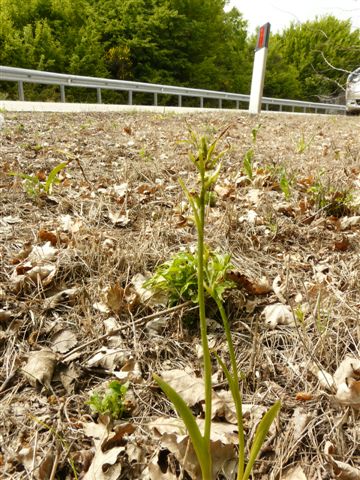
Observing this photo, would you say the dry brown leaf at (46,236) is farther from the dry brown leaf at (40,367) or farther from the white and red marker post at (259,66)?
the white and red marker post at (259,66)

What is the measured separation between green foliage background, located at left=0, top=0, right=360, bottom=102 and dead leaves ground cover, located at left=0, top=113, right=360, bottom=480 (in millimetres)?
12427

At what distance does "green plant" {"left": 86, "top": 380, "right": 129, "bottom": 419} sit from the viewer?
1229 millimetres

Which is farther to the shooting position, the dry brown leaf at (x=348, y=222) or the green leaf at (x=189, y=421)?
the dry brown leaf at (x=348, y=222)

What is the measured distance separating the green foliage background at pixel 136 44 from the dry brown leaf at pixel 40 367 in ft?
43.6

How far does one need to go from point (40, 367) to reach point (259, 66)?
1162 cm

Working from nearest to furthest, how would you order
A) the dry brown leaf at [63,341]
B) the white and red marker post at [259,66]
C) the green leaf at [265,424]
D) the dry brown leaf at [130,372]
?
the green leaf at [265,424] → the dry brown leaf at [130,372] → the dry brown leaf at [63,341] → the white and red marker post at [259,66]

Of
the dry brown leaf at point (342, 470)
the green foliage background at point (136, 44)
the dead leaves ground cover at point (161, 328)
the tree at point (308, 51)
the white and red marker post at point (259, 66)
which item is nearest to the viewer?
the dry brown leaf at point (342, 470)

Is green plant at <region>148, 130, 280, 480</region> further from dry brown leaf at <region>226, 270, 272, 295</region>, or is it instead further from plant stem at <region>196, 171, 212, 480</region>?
dry brown leaf at <region>226, 270, 272, 295</region>

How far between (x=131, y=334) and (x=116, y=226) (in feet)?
3.38

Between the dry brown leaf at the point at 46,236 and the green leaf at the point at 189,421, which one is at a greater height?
the green leaf at the point at 189,421

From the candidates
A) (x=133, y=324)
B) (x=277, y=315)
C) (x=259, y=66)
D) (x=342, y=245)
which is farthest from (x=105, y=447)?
(x=259, y=66)

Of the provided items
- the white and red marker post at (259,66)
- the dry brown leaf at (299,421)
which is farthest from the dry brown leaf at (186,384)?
the white and red marker post at (259,66)

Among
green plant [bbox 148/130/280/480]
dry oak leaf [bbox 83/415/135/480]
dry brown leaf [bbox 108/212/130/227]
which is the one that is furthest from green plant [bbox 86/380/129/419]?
dry brown leaf [bbox 108/212/130/227]

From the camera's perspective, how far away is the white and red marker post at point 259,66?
36.0ft
